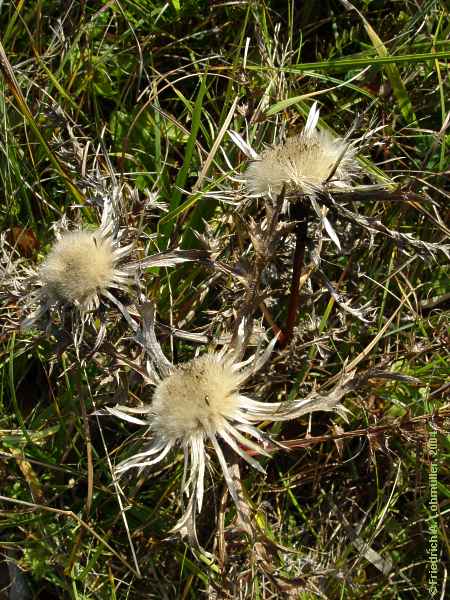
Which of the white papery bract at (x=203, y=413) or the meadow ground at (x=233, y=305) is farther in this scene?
the meadow ground at (x=233, y=305)

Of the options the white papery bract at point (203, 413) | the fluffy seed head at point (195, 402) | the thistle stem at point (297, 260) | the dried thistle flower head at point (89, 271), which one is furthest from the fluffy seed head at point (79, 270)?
the thistle stem at point (297, 260)

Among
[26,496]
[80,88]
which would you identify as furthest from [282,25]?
[26,496]

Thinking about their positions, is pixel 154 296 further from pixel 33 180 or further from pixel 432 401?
pixel 432 401

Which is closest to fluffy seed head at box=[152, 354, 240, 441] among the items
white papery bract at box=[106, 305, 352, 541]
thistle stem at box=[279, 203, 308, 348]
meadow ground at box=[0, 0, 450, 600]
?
white papery bract at box=[106, 305, 352, 541]

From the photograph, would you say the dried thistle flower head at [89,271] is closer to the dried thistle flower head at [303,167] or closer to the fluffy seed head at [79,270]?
the fluffy seed head at [79,270]

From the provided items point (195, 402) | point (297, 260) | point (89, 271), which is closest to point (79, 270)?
point (89, 271)

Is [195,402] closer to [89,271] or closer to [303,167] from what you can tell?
[89,271]
